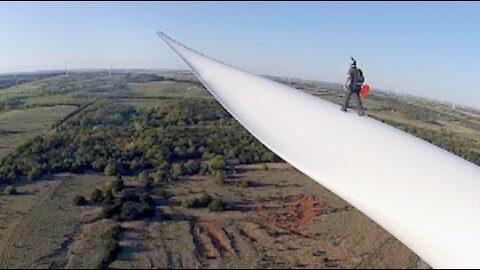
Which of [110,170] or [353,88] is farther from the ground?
[353,88]

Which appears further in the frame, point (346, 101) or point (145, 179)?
point (145, 179)

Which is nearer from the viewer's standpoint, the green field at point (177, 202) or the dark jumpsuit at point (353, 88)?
the dark jumpsuit at point (353, 88)

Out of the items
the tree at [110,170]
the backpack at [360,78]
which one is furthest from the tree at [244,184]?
the backpack at [360,78]

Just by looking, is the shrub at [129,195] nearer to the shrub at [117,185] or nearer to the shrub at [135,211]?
the shrub at [117,185]

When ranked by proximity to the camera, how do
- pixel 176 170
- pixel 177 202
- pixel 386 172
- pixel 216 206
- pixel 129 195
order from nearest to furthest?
pixel 386 172, pixel 216 206, pixel 177 202, pixel 129 195, pixel 176 170

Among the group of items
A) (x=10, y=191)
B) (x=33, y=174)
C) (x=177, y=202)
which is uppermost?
(x=33, y=174)

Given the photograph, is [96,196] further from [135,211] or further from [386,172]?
[386,172]

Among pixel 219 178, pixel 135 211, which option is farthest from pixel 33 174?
pixel 219 178

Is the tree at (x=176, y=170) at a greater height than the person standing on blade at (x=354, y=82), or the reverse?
the person standing on blade at (x=354, y=82)

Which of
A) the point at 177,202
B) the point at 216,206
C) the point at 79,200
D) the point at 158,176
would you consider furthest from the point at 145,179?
the point at 216,206

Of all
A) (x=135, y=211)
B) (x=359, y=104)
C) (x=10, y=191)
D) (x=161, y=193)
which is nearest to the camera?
(x=359, y=104)
